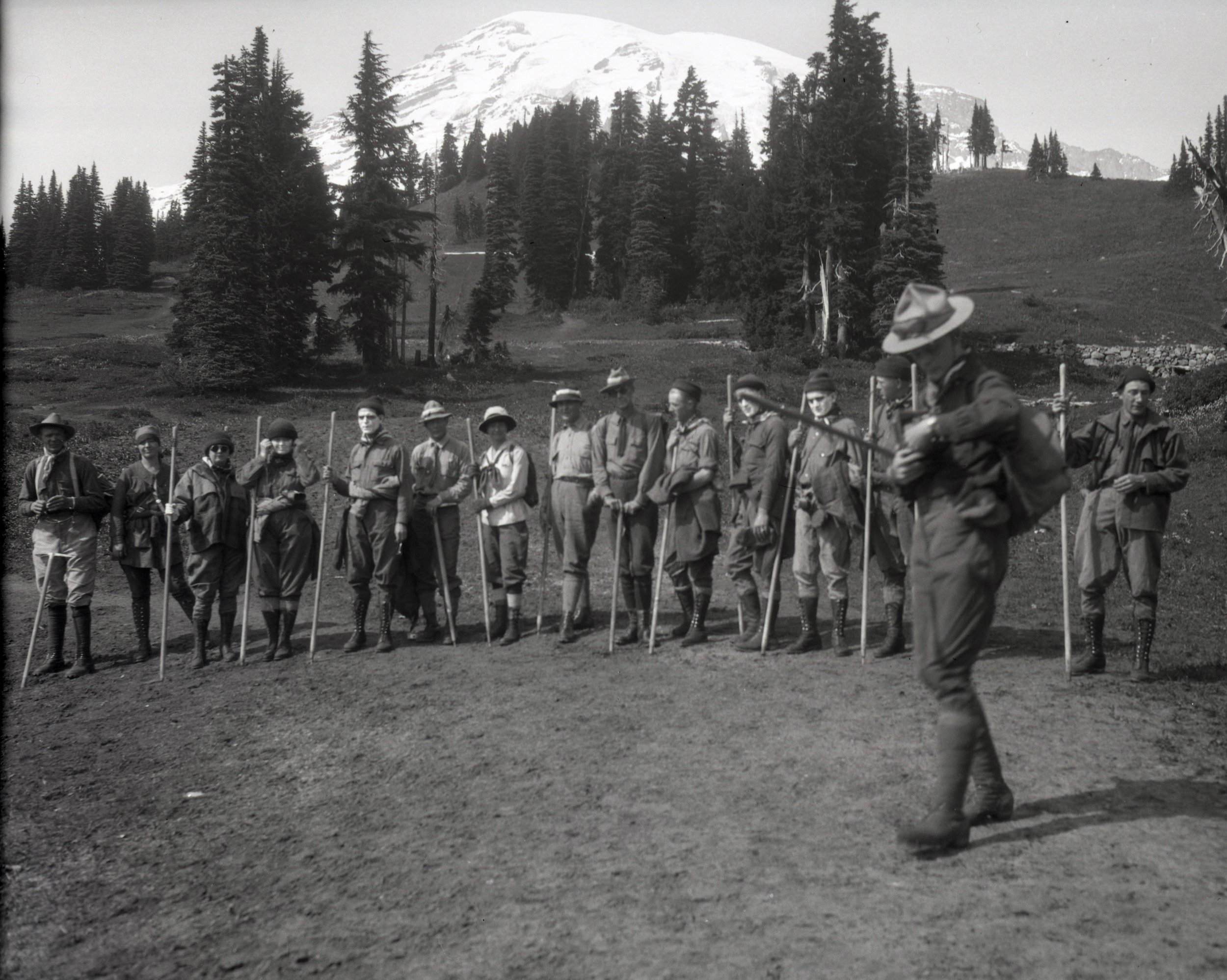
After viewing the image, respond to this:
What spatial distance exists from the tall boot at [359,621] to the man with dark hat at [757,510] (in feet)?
12.2

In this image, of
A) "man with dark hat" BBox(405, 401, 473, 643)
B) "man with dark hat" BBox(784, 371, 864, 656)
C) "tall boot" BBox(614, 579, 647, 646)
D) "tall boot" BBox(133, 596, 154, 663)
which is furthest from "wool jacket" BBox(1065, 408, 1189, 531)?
"tall boot" BBox(133, 596, 154, 663)

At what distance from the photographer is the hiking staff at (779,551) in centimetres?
929

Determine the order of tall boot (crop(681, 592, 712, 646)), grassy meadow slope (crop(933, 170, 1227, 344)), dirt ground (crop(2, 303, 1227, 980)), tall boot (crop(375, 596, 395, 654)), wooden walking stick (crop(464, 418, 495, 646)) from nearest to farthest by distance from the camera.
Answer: dirt ground (crop(2, 303, 1227, 980)) → tall boot (crop(681, 592, 712, 646)) → tall boot (crop(375, 596, 395, 654)) → wooden walking stick (crop(464, 418, 495, 646)) → grassy meadow slope (crop(933, 170, 1227, 344))

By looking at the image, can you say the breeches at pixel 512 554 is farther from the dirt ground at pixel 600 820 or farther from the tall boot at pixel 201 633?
the tall boot at pixel 201 633

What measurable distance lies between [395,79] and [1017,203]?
233ft

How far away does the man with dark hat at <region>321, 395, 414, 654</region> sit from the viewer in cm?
1032

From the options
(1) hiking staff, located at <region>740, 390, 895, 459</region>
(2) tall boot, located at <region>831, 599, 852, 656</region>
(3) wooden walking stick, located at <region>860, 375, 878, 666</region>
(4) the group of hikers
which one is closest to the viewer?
(1) hiking staff, located at <region>740, 390, 895, 459</region>

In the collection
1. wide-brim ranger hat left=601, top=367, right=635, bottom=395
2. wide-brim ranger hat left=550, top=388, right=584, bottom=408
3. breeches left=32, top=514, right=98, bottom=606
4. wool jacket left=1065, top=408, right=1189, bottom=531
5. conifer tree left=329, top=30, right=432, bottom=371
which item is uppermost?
conifer tree left=329, top=30, right=432, bottom=371

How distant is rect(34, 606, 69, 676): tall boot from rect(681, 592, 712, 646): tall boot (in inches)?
247

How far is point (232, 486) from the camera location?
1060 cm

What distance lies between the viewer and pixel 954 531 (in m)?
4.91

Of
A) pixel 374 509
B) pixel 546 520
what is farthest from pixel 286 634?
pixel 546 520

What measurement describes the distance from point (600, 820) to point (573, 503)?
495 cm

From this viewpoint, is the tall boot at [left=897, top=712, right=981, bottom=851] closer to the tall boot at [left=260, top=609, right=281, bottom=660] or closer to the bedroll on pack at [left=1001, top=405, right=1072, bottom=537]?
the bedroll on pack at [left=1001, top=405, right=1072, bottom=537]
